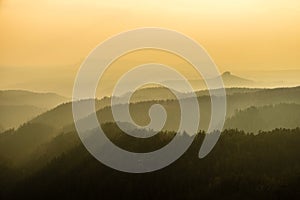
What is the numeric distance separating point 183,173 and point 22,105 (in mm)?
891

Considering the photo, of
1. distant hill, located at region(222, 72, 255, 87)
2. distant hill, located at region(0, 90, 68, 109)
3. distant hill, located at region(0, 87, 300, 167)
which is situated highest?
distant hill, located at region(0, 90, 68, 109)

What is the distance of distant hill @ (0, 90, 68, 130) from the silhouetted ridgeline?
18 cm

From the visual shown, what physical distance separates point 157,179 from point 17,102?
0.83 m

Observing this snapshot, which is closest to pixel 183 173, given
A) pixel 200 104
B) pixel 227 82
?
pixel 200 104

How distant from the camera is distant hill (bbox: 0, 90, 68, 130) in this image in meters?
2.45

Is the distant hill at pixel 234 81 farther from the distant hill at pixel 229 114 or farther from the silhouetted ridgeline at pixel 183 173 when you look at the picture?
the silhouetted ridgeline at pixel 183 173

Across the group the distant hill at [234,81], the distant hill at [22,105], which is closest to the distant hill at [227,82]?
the distant hill at [234,81]

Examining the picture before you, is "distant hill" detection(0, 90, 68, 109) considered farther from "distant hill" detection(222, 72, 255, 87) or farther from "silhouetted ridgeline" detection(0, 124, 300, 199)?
"distant hill" detection(222, 72, 255, 87)

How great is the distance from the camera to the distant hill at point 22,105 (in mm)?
2451

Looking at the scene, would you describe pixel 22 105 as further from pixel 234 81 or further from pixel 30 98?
pixel 234 81

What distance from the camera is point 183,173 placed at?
2.31 meters

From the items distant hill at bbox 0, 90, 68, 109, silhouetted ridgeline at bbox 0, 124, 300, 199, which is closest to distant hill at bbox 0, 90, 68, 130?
distant hill at bbox 0, 90, 68, 109

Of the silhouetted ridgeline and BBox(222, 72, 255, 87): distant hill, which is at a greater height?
BBox(222, 72, 255, 87): distant hill

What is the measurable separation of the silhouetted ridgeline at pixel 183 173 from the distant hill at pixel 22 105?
181 mm
